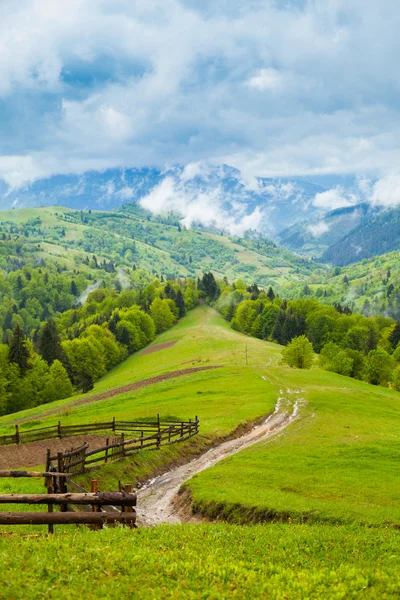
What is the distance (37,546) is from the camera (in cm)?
1487

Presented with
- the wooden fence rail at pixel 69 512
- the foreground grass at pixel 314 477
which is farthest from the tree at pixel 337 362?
the wooden fence rail at pixel 69 512

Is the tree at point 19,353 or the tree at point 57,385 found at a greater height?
the tree at point 19,353

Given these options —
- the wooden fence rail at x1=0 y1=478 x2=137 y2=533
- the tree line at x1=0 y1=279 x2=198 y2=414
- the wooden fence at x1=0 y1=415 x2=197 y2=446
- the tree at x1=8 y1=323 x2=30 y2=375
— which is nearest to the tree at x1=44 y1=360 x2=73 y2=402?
the tree line at x1=0 y1=279 x2=198 y2=414

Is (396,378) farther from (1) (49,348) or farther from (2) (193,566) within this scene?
(2) (193,566)

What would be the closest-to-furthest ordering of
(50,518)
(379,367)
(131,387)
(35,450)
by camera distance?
1. (50,518)
2. (35,450)
3. (131,387)
4. (379,367)

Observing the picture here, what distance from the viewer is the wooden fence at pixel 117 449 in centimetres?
3153

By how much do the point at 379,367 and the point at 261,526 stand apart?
96203mm

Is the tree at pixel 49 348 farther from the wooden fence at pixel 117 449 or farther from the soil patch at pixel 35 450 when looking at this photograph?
the soil patch at pixel 35 450

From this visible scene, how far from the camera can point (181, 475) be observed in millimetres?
40594

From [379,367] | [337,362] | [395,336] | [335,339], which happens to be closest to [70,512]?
[379,367]

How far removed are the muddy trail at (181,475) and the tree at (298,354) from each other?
4121cm

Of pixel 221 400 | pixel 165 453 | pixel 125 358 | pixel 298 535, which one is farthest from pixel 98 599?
pixel 125 358

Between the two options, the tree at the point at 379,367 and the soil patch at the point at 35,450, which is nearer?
the soil patch at the point at 35,450

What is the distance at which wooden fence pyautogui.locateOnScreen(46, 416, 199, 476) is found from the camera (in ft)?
103
